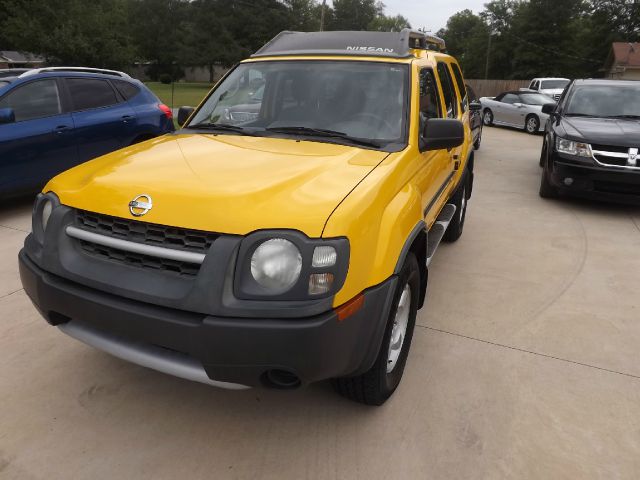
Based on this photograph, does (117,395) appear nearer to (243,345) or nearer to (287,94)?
(243,345)

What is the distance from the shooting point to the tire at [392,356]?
2438 mm

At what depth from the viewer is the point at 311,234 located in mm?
1977

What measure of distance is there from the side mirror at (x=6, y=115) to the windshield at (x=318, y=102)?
10.1 feet

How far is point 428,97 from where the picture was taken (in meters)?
3.55

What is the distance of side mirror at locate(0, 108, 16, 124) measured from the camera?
17.8 feet

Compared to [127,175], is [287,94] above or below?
above

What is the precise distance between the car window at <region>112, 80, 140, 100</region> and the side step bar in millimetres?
4832

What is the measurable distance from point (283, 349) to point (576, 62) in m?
63.4

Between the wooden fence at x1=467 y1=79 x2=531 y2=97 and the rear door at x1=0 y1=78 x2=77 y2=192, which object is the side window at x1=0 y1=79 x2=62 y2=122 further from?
the wooden fence at x1=467 y1=79 x2=531 y2=97

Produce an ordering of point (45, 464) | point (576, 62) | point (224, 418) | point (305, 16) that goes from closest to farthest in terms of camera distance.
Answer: point (45, 464) → point (224, 418) → point (576, 62) → point (305, 16)

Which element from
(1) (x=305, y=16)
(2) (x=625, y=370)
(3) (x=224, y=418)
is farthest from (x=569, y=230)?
(1) (x=305, y=16)

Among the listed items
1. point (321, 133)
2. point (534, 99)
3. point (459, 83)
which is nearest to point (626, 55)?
point (534, 99)

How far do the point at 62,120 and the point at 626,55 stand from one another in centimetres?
4613

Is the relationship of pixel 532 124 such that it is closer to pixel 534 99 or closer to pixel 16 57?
pixel 534 99
